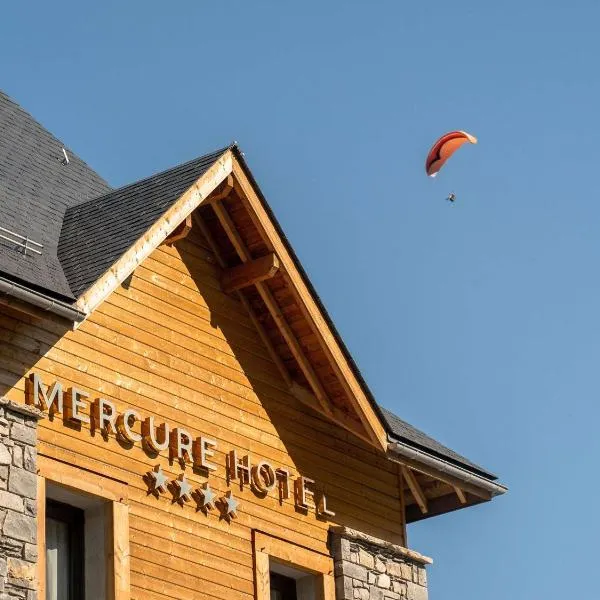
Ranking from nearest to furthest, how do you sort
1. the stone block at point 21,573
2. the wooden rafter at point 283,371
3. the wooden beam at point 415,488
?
the stone block at point 21,573 → the wooden rafter at point 283,371 → the wooden beam at point 415,488

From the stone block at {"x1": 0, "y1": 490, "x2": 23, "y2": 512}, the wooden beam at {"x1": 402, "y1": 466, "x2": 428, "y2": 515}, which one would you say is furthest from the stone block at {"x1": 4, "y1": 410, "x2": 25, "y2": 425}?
the wooden beam at {"x1": 402, "y1": 466, "x2": 428, "y2": 515}

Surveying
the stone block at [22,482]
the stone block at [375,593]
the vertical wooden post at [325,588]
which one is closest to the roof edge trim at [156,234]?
the stone block at [22,482]

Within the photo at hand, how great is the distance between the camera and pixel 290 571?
69.1 ft

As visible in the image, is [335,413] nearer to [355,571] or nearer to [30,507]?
[355,571]

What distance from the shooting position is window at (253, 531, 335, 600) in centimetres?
2027

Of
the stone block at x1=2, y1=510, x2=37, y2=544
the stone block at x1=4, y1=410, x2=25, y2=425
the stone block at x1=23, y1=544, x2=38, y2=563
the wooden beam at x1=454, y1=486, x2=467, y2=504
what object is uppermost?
the wooden beam at x1=454, y1=486, x2=467, y2=504

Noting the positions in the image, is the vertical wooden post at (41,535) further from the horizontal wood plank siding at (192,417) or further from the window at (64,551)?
the window at (64,551)

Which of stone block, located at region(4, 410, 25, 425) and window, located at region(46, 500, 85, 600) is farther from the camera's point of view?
window, located at region(46, 500, 85, 600)

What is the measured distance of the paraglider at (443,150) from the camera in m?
27.5

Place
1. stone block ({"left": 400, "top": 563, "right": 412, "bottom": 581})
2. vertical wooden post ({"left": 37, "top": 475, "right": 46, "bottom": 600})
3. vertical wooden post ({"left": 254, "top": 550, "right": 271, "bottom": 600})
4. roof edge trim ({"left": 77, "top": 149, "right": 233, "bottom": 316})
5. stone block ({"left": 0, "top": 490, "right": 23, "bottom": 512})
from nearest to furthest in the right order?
stone block ({"left": 0, "top": 490, "right": 23, "bottom": 512}), vertical wooden post ({"left": 37, "top": 475, "right": 46, "bottom": 600}), roof edge trim ({"left": 77, "top": 149, "right": 233, "bottom": 316}), vertical wooden post ({"left": 254, "top": 550, "right": 271, "bottom": 600}), stone block ({"left": 400, "top": 563, "right": 412, "bottom": 581})

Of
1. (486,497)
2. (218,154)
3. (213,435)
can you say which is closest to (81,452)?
(213,435)

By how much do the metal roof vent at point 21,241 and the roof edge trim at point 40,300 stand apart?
1266 millimetres

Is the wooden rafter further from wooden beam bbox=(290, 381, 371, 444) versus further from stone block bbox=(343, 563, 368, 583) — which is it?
stone block bbox=(343, 563, 368, 583)

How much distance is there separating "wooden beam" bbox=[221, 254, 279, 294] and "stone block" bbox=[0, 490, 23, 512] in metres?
5.05
